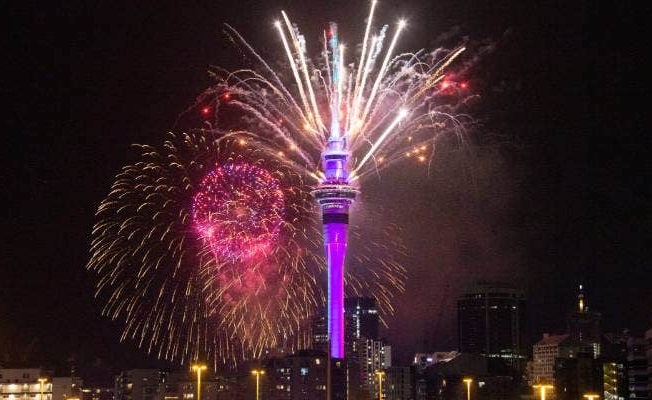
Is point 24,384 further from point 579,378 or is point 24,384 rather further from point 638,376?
point 638,376

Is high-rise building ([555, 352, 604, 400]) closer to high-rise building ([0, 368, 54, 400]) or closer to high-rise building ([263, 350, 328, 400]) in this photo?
A: high-rise building ([263, 350, 328, 400])

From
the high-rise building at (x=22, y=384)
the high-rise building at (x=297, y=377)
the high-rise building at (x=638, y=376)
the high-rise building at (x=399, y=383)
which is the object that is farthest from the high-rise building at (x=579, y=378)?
the high-rise building at (x=22, y=384)

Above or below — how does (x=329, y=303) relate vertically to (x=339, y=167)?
below

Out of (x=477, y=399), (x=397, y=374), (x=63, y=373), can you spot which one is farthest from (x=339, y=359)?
(x=397, y=374)

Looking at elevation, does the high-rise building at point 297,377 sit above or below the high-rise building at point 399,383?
above

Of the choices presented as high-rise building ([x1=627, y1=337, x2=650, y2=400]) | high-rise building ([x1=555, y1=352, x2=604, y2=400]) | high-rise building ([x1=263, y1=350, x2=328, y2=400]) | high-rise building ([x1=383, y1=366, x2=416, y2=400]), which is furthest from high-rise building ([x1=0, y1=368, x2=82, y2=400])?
high-rise building ([x1=383, y1=366, x2=416, y2=400])

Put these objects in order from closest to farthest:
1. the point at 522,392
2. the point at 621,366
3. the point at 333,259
→ the point at 333,259 < the point at 621,366 < the point at 522,392

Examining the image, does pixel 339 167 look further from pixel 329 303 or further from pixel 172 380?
pixel 172 380

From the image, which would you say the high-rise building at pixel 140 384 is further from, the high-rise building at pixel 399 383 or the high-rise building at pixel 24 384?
the high-rise building at pixel 24 384

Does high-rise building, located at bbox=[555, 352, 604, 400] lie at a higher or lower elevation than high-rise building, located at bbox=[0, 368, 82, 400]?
lower

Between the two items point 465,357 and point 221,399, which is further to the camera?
point 465,357

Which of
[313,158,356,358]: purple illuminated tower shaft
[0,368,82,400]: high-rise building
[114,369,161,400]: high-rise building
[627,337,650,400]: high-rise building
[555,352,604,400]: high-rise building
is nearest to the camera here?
[0,368,82,400]: high-rise building
